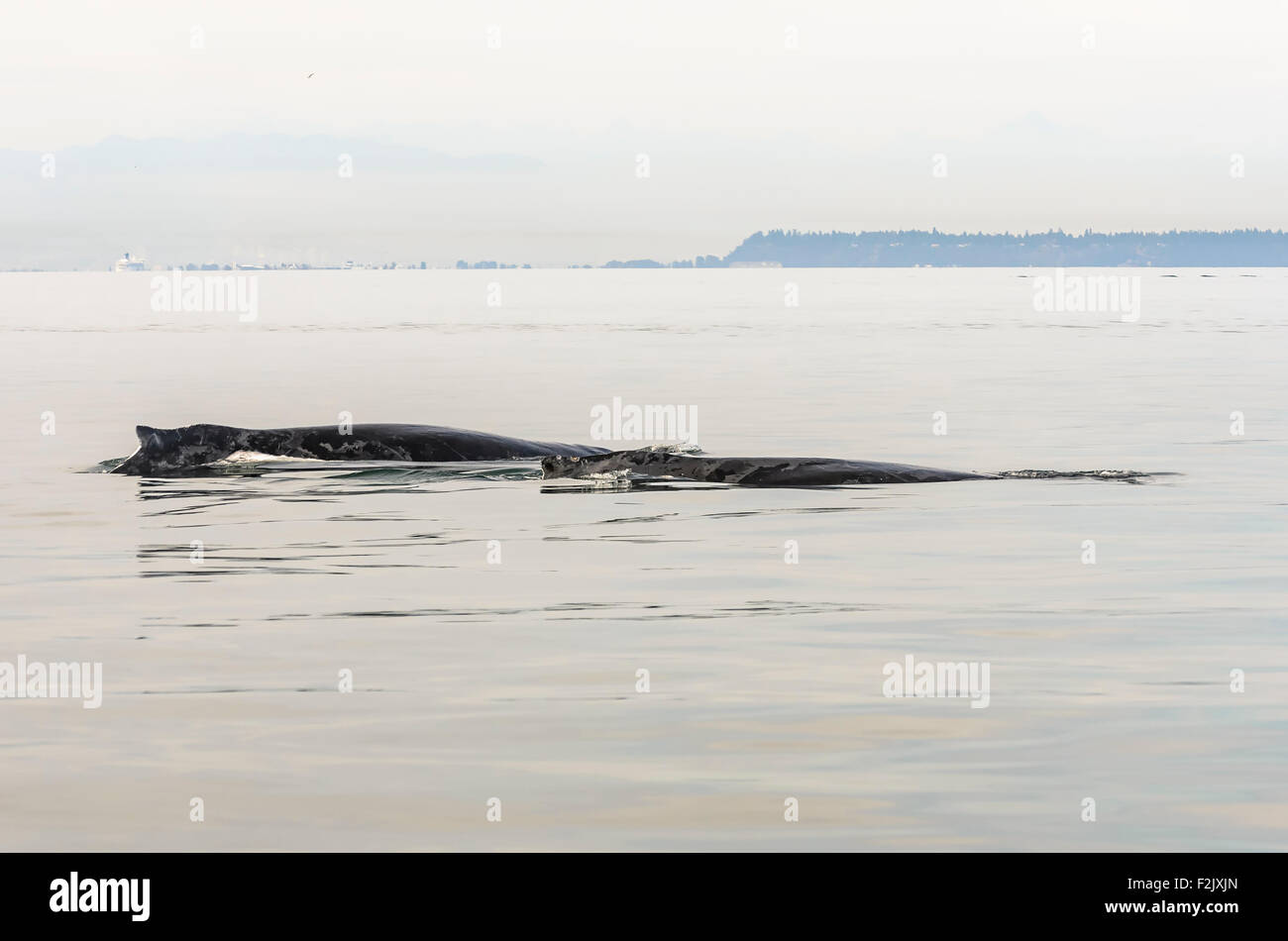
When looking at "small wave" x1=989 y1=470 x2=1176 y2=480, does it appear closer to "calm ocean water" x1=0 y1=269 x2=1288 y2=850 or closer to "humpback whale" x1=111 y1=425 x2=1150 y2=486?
"humpback whale" x1=111 y1=425 x2=1150 y2=486

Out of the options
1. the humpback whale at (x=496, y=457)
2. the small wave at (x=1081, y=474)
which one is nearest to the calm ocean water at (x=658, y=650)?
the small wave at (x=1081, y=474)

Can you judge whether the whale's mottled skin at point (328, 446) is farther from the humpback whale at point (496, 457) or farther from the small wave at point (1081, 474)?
the small wave at point (1081, 474)

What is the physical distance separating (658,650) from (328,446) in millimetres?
16739

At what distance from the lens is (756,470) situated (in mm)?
27922

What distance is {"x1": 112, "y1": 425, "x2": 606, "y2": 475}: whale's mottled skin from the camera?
30266 mm

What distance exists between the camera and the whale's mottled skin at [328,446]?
99.3ft

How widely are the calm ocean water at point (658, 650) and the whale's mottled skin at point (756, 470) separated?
2.33 feet

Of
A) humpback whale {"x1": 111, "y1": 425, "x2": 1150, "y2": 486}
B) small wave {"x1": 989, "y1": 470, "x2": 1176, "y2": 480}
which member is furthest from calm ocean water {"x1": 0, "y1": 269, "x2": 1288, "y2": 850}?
humpback whale {"x1": 111, "y1": 425, "x2": 1150, "y2": 486}

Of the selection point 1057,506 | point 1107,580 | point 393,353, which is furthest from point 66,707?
point 393,353

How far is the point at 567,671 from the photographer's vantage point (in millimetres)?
14469

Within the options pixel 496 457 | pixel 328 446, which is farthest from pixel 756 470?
pixel 328 446

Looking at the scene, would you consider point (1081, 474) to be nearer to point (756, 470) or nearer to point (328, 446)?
point (756, 470)
